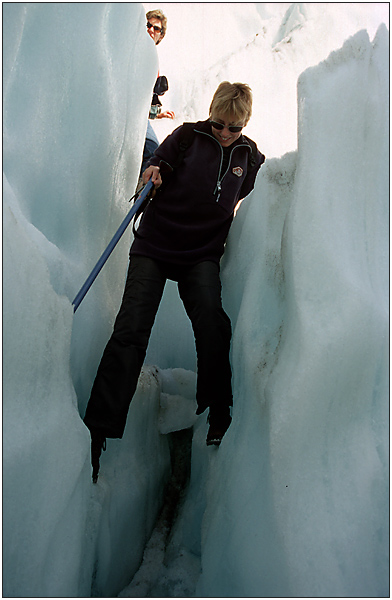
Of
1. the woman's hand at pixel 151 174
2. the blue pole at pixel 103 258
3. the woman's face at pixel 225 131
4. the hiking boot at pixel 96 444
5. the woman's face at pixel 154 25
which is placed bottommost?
the hiking boot at pixel 96 444

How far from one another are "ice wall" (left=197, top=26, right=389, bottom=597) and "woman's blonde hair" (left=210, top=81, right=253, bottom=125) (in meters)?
0.18

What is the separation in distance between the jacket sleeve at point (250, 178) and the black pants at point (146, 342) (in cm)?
32

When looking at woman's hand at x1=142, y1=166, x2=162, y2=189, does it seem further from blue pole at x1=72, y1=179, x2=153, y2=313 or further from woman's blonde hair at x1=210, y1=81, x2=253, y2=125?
woman's blonde hair at x1=210, y1=81, x2=253, y2=125

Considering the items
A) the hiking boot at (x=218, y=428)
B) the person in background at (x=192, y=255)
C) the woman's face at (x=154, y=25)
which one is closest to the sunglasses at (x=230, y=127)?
the person in background at (x=192, y=255)

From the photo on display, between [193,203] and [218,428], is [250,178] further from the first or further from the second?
[218,428]

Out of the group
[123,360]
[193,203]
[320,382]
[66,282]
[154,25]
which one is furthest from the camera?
[154,25]

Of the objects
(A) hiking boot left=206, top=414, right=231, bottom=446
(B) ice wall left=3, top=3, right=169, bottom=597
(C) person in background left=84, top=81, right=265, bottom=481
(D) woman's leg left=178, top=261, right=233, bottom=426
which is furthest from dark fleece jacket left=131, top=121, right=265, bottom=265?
(A) hiking boot left=206, top=414, right=231, bottom=446

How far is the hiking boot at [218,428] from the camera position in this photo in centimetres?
134

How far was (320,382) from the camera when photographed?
1.06 metres

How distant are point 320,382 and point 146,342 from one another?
0.48 meters

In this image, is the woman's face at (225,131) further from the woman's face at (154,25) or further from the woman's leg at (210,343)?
the woman's face at (154,25)

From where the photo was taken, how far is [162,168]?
1.46 meters

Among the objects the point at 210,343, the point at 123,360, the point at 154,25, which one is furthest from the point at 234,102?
the point at 154,25

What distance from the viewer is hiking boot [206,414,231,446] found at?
1337mm
